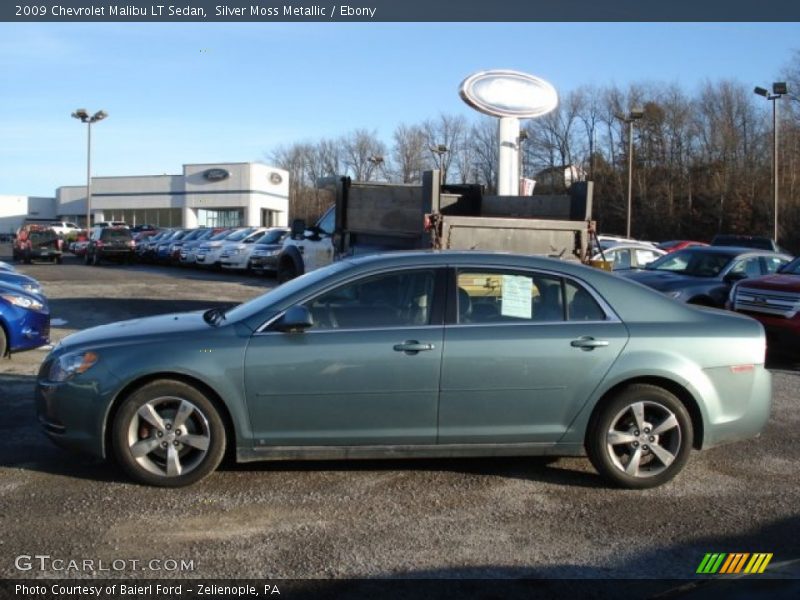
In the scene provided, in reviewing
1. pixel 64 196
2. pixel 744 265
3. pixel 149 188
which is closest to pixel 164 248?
pixel 744 265

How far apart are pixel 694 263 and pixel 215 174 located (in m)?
64.7

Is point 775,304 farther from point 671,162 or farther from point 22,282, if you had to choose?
point 671,162

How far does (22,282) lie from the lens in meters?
11.0

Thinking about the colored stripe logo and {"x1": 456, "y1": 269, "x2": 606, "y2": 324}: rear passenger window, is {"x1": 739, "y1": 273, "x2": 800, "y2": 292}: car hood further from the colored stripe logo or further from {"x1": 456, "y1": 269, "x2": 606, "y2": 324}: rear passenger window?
the colored stripe logo

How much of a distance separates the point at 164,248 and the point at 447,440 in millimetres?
31543

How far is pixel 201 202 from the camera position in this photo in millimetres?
73938

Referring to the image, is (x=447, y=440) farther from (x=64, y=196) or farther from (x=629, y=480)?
(x=64, y=196)

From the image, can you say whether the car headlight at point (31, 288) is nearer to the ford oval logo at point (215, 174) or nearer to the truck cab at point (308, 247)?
the truck cab at point (308, 247)

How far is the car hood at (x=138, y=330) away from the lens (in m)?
5.16

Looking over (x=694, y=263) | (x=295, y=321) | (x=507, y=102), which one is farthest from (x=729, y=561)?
(x=507, y=102)

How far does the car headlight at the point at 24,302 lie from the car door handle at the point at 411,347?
6471 mm

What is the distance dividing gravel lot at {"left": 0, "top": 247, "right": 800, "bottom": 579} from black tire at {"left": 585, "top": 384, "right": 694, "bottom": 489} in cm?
13

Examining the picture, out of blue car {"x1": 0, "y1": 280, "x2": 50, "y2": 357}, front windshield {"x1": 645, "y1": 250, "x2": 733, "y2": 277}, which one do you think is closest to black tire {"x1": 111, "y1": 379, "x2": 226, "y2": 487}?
blue car {"x1": 0, "y1": 280, "x2": 50, "y2": 357}

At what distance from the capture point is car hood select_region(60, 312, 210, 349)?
5.16 metres
